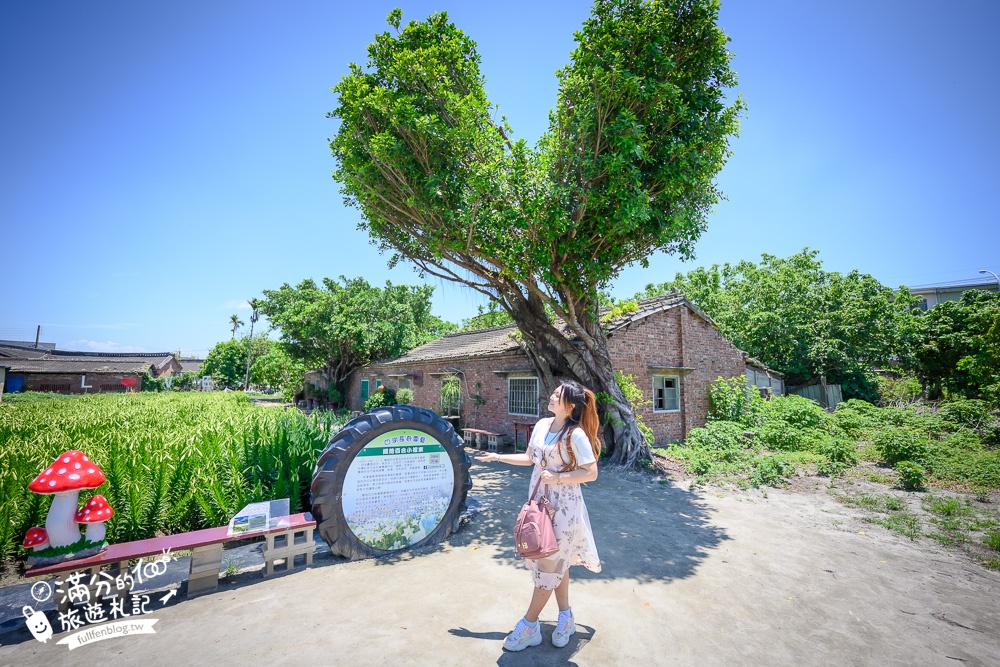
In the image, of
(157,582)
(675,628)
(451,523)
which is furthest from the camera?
(451,523)

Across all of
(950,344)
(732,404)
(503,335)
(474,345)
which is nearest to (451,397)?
(474,345)

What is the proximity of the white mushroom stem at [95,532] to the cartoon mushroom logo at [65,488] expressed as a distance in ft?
0.23

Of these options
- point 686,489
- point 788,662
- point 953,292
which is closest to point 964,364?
point 686,489

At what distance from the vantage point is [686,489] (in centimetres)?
848

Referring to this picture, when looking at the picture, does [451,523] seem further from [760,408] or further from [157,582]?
[760,408]

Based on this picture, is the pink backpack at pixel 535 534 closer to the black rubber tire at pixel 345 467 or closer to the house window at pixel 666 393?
the black rubber tire at pixel 345 467

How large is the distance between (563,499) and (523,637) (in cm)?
103

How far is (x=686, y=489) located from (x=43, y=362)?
169ft

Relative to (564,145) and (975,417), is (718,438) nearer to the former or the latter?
(975,417)

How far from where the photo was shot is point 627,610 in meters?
3.74

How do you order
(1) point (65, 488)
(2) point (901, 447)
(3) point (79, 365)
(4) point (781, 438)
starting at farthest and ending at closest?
1. (3) point (79, 365)
2. (4) point (781, 438)
3. (2) point (901, 447)
4. (1) point (65, 488)

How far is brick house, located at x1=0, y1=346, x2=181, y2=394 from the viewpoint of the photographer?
33.1 metres

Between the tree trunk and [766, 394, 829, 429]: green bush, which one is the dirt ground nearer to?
the tree trunk

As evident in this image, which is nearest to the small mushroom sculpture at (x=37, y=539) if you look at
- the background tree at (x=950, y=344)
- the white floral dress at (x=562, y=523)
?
the white floral dress at (x=562, y=523)
